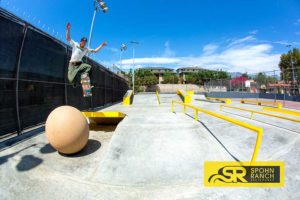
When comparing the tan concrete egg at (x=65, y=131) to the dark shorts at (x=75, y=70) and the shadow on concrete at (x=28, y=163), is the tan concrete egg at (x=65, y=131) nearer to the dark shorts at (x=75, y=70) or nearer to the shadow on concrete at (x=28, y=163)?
the shadow on concrete at (x=28, y=163)

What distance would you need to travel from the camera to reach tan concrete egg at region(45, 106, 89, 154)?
474 centimetres

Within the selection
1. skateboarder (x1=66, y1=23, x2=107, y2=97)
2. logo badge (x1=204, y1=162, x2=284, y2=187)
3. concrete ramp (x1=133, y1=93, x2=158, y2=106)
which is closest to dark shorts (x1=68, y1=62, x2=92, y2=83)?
skateboarder (x1=66, y1=23, x2=107, y2=97)

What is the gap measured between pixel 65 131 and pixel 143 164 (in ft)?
6.86

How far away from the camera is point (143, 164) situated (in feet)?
15.0

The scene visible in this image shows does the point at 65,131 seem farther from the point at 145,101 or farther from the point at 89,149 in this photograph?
the point at 145,101

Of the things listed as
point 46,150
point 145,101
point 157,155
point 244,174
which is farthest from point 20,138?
point 145,101

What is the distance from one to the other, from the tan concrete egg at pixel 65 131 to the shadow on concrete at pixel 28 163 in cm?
48

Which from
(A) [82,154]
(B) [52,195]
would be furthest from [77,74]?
Result: (B) [52,195]

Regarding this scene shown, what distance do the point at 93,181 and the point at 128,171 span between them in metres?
0.77

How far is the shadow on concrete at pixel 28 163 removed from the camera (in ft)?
13.8

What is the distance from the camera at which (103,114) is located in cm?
715

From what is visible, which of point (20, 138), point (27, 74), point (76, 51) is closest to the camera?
point (20, 138)

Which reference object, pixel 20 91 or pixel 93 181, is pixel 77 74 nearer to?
pixel 20 91

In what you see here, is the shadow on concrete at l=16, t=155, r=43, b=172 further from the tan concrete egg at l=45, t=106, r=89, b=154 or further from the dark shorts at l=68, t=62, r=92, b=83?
the dark shorts at l=68, t=62, r=92, b=83
